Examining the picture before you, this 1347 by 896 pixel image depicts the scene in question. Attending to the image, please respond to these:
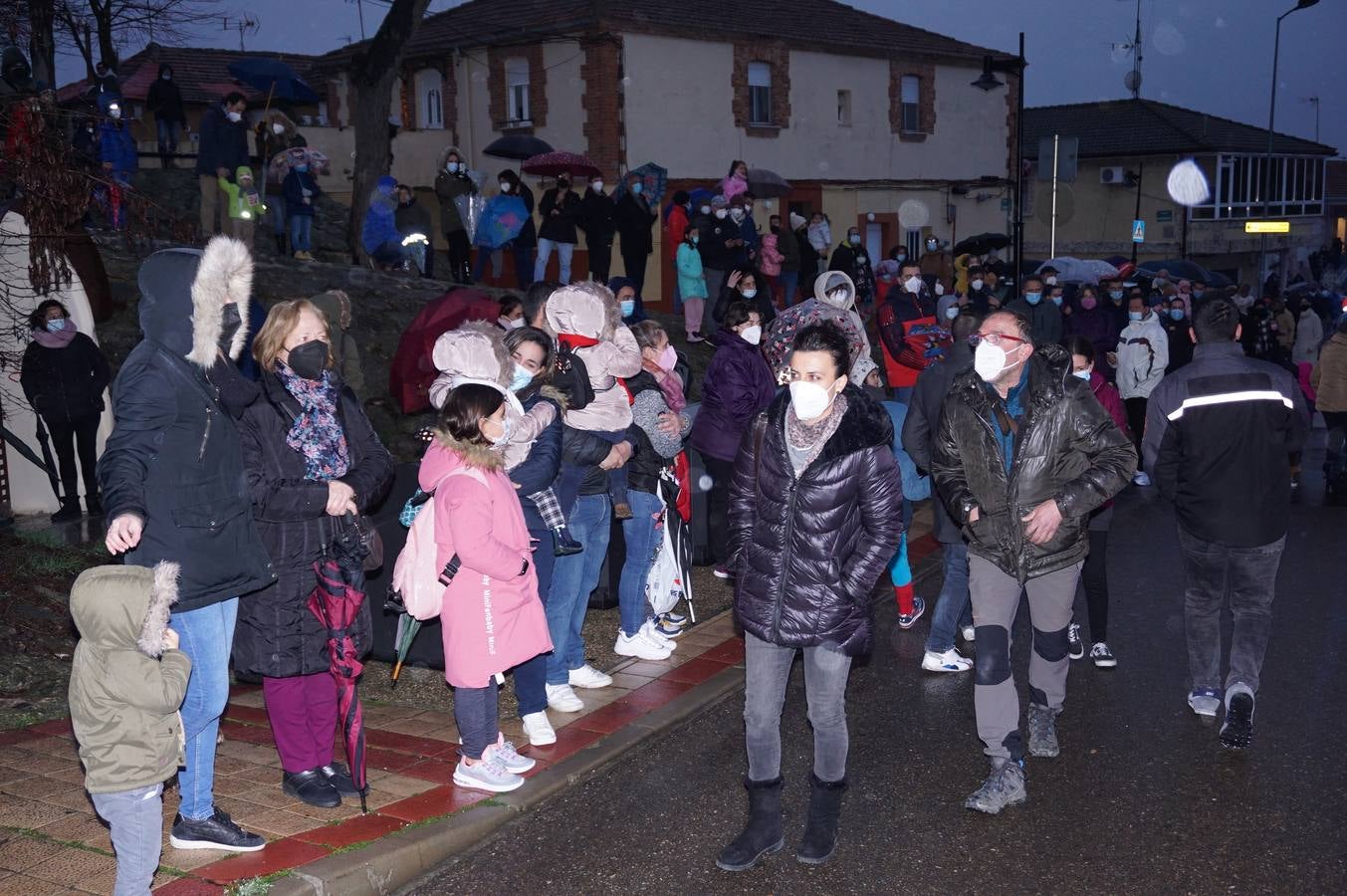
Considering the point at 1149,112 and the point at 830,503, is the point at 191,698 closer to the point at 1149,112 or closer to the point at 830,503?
the point at 830,503

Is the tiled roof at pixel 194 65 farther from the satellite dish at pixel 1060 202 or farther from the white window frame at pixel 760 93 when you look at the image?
the satellite dish at pixel 1060 202

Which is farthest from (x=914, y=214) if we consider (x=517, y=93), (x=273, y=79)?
(x=273, y=79)

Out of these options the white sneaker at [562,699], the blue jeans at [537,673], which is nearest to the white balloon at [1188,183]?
the white sneaker at [562,699]

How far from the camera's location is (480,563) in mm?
5309

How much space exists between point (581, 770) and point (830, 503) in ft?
6.32

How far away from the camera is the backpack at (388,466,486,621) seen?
17.6ft

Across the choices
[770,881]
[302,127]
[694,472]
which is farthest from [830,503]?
[302,127]

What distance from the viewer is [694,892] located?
4.73 meters

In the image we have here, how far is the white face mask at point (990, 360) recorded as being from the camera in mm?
5484

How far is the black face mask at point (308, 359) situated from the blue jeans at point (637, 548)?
2678mm

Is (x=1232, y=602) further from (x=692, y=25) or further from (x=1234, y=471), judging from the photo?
(x=692, y=25)

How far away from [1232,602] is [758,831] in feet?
9.49

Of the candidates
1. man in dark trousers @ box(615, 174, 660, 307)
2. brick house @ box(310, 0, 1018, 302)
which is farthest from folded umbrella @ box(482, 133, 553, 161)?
man in dark trousers @ box(615, 174, 660, 307)

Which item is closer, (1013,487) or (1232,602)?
(1013,487)
